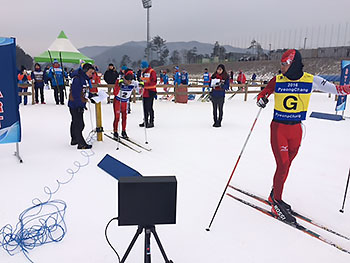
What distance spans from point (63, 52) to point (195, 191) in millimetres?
16138

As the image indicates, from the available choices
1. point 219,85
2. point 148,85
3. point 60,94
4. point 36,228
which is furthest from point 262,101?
point 60,94

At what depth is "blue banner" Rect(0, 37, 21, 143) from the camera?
4.59m

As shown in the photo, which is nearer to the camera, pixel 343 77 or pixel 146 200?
pixel 146 200

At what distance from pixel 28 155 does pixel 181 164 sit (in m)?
3.24

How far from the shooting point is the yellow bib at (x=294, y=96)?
127 inches

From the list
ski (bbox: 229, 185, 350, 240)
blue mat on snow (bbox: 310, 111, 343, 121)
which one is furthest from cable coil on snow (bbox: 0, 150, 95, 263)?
blue mat on snow (bbox: 310, 111, 343, 121)

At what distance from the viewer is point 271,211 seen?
351 centimetres

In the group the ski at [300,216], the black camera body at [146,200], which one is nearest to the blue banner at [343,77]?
the ski at [300,216]

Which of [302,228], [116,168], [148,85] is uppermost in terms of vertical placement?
[148,85]

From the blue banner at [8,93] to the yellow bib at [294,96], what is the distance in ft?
14.6

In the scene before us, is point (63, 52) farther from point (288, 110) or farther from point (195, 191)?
point (288, 110)

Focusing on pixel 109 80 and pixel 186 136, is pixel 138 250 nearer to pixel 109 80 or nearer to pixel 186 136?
pixel 186 136

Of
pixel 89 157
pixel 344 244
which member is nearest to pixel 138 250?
pixel 344 244

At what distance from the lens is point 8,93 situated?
4711mm
